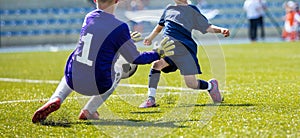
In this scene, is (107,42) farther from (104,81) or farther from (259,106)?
(259,106)

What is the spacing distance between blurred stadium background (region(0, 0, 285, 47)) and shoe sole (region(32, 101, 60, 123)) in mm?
20067

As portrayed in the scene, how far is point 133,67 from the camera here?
626 centimetres

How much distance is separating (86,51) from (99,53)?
0.39 ft

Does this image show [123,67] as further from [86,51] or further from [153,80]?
[153,80]

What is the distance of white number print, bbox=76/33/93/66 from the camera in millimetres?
5699

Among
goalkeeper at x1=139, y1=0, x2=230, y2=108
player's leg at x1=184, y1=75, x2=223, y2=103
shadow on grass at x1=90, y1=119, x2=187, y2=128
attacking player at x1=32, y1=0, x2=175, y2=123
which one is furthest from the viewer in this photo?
player's leg at x1=184, y1=75, x2=223, y2=103

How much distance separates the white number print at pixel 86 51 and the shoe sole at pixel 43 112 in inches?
17.6

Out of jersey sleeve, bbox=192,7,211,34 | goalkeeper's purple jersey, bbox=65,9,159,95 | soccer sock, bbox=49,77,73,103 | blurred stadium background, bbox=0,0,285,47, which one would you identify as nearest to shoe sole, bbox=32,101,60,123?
soccer sock, bbox=49,77,73,103

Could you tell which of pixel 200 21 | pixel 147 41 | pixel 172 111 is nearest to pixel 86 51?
pixel 147 41

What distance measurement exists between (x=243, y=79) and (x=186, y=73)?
336 centimetres

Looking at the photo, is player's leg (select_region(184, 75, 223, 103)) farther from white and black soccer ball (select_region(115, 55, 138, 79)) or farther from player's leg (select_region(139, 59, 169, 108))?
white and black soccer ball (select_region(115, 55, 138, 79))

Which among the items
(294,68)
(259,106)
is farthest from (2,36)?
(259,106)

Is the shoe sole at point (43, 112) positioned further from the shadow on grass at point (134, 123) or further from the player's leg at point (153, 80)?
the player's leg at point (153, 80)

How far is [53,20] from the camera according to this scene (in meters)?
28.0
